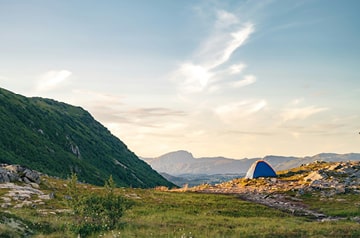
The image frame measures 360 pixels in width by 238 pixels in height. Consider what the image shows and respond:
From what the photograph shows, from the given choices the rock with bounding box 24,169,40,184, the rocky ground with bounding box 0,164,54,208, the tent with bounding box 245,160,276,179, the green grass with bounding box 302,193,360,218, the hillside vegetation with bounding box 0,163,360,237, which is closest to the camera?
the hillside vegetation with bounding box 0,163,360,237

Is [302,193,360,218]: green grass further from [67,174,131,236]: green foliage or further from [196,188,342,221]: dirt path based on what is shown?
[67,174,131,236]: green foliage

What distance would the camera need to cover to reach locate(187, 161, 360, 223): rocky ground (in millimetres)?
45031

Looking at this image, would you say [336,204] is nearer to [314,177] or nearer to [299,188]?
[299,188]

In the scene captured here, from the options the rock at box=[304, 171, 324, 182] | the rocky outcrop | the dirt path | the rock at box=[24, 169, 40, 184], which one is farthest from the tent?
the rocky outcrop

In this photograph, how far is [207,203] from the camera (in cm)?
4472

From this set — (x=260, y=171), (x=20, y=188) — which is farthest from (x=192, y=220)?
(x=260, y=171)

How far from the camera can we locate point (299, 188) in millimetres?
56469

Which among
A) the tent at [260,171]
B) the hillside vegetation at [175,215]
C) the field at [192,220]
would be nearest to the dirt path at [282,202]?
the hillside vegetation at [175,215]

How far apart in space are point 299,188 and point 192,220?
31.6 metres

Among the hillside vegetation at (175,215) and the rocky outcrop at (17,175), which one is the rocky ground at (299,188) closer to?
the hillside vegetation at (175,215)

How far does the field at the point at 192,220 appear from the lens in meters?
21.8

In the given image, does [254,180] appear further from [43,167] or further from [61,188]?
[43,167]

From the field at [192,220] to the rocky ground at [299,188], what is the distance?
1990 mm

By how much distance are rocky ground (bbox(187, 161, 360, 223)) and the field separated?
1.99 meters
